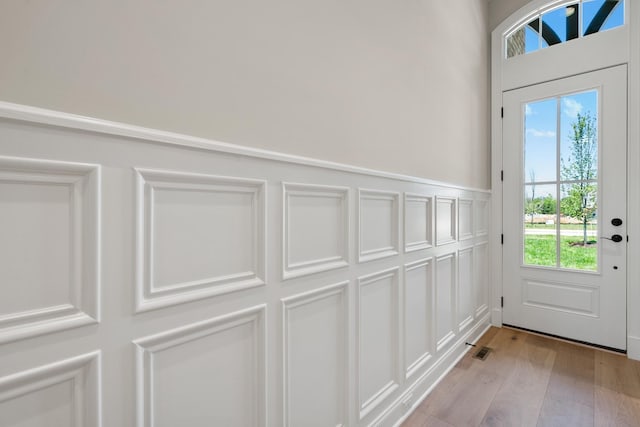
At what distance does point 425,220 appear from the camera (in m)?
1.85

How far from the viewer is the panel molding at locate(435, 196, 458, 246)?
6.40ft

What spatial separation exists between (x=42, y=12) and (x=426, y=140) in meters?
1.76

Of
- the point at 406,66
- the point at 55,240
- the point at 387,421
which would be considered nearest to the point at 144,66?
the point at 55,240

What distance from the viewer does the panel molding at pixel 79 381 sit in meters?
0.59

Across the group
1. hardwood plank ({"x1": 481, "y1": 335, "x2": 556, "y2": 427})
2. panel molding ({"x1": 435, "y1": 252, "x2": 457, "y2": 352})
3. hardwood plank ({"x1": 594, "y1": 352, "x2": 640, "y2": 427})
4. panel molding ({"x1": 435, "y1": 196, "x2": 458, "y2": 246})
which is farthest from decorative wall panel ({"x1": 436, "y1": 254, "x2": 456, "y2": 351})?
hardwood plank ({"x1": 594, "y1": 352, "x2": 640, "y2": 427})

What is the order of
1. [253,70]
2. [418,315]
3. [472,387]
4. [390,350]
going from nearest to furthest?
[253,70] < [390,350] < [418,315] < [472,387]

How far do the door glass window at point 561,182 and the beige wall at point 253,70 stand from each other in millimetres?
1215

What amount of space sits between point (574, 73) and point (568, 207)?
108cm

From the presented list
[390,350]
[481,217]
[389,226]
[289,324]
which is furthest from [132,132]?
[481,217]

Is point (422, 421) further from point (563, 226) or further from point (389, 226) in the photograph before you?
point (563, 226)

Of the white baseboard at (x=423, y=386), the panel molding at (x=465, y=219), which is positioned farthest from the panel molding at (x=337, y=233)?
the panel molding at (x=465, y=219)

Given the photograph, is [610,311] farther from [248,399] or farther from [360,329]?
[248,399]

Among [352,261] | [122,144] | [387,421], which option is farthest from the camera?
[387,421]

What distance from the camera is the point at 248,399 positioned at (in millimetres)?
954
